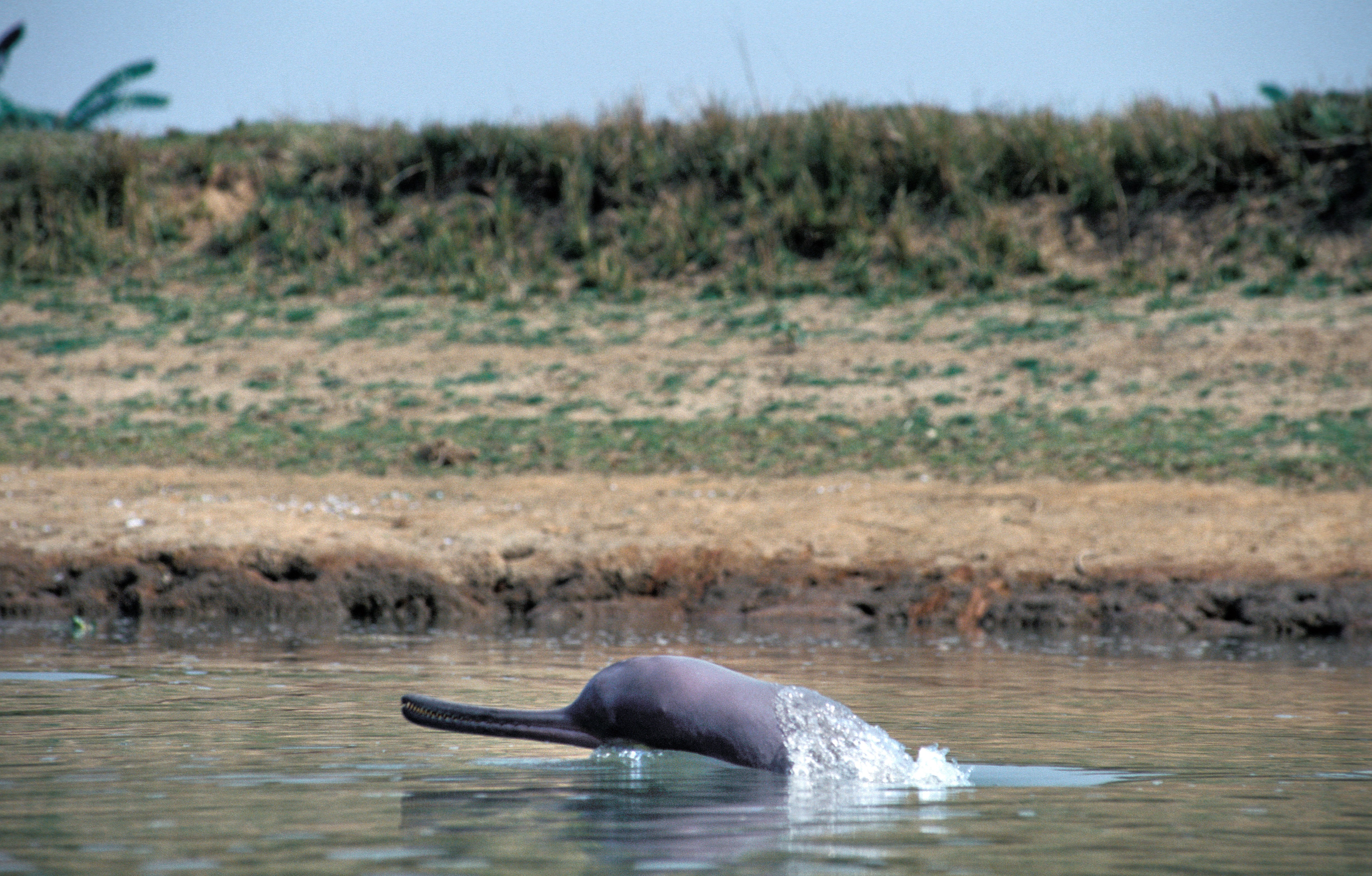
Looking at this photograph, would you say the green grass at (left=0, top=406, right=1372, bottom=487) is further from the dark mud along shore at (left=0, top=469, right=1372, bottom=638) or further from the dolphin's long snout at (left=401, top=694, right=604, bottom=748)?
the dolphin's long snout at (left=401, top=694, right=604, bottom=748)

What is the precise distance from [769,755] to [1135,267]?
1399cm

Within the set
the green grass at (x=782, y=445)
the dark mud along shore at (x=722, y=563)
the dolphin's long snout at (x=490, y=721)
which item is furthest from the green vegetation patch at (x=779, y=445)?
the dolphin's long snout at (x=490, y=721)

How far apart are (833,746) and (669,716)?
0.51 meters

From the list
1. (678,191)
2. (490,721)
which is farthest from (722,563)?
(678,191)

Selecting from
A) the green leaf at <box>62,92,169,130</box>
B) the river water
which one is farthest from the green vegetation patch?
the green leaf at <box>62,92,169,130</box>

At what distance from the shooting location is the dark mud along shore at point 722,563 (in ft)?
31.3

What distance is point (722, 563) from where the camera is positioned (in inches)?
402

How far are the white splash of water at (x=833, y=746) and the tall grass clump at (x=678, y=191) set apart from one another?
1352 centimetres

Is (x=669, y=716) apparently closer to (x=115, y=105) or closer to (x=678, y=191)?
(x=678, y=191)

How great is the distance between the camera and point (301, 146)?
21.5 m

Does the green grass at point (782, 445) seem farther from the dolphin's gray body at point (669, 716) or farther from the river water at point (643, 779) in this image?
the dolphin's gray body at point (669, 716)

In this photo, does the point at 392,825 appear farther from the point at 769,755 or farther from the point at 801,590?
the point at 801,590

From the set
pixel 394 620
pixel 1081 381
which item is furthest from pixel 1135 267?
pixel 394 620

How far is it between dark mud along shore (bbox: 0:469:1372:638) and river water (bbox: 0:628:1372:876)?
1.99 metres
